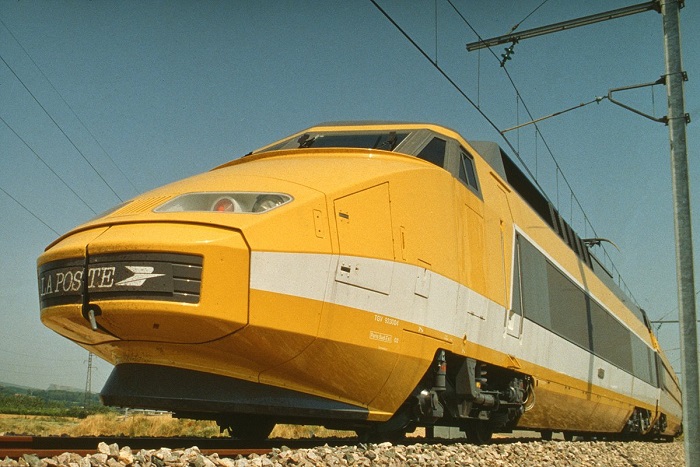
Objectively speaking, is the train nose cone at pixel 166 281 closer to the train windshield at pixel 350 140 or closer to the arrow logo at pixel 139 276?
the arrow logo at pixel 139 276

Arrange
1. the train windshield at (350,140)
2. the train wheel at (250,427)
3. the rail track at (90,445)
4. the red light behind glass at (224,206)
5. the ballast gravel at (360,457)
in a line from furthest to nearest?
the train windshield at (350,140) → the train wheel at (250,427) → the red light behind glass at (224,206) → the rail track at (90,445) → the ballast gravel at (360,457)

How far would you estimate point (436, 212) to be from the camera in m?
5.49

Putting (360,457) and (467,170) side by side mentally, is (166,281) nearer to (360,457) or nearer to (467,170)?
(360,457)

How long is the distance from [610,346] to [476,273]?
23.8 ft

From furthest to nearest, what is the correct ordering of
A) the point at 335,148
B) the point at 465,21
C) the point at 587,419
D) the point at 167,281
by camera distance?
the point at 587,419 → the point at 465,21 → the point at 335,148 → the point at 167,281

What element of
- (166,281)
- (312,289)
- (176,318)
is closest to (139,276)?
(166,281)

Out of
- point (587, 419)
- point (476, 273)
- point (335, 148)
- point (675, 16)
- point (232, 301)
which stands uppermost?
point (675, 16)

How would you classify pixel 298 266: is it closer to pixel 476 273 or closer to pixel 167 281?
pixel 167 281

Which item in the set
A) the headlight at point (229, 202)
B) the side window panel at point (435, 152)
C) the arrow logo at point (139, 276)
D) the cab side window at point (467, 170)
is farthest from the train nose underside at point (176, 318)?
the cab side window at point (467, 170)

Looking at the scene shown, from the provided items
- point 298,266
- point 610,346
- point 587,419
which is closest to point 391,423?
point 298,266

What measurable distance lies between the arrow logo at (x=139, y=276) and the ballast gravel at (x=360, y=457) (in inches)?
35.8

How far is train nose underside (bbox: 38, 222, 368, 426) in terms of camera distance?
397 centimetres

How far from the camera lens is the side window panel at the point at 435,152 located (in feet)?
19.7

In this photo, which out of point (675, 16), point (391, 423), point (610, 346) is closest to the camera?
point (391, 423)
